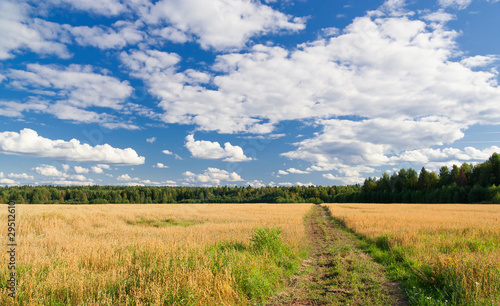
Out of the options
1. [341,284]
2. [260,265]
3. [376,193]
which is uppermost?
[260,265]

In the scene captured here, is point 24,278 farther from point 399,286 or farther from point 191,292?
point 399,286

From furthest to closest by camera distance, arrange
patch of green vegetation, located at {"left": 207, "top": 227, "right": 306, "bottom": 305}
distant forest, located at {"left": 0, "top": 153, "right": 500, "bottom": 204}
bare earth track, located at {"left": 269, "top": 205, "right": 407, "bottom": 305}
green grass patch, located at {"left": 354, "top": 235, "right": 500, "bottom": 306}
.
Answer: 1. distant forest, located at {"left": 0, "top": 153, "right": 500, "bottom": 204}
2. patch of green vegetation, located at {"left": 207, "top": 227, "right": 306, "bottom": 305}
3. bare earth track, located at {"left": 269, "top": 205, "right": 407, "bottom": 305}
4. green grass patch, located at {"left": 354, "top": 235, "right": 500, "bottom": 306}

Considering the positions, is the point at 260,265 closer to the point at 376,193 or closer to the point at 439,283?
the point at 439,283

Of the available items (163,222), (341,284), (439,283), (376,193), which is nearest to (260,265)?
(341,284)

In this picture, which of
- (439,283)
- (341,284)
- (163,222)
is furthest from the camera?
(163,222)

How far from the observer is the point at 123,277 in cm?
654

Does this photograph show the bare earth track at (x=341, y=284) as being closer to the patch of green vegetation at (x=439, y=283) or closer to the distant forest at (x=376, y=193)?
the patch of green vegetation at (x=439, y=283)

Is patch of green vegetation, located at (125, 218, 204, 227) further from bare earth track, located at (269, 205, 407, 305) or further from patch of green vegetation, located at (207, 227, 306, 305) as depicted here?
bare earth track, located at (269, 205, 407, 305)

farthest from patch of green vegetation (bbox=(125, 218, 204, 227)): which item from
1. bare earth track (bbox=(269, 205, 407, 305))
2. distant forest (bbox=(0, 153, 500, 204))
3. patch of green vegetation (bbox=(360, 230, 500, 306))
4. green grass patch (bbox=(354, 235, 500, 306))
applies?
green grass patch (bbox=(354, 235, 500, 306))

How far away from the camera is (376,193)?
101 m

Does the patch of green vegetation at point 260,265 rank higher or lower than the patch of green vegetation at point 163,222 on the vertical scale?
higher

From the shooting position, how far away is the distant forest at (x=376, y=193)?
71.3 metres

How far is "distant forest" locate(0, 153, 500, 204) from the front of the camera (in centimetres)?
7134

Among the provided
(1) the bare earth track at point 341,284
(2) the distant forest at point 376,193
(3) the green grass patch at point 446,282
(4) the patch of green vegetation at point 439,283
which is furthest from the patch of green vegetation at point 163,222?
(3) the green grass patch at point 446,282
